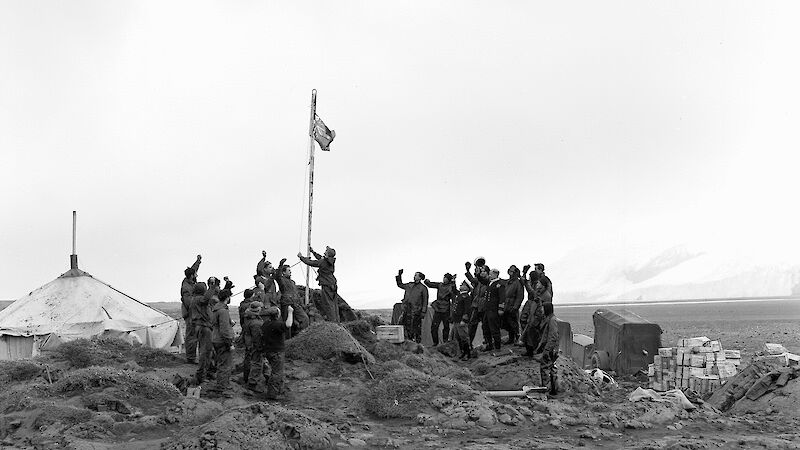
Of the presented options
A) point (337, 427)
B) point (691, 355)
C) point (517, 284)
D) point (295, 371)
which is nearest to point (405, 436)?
point (337, 427)

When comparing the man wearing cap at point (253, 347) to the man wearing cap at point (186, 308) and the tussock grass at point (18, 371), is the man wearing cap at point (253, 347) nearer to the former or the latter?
the man wearing cap at point (186, 308)

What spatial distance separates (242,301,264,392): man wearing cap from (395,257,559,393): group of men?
17.2 feet

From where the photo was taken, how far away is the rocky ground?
459 inches

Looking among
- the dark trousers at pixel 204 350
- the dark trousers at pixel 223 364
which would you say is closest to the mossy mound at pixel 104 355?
the dark trousers at pixel 204 350

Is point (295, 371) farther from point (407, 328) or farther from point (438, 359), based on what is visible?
point (407, 328)

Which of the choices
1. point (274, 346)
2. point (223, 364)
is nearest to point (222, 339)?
point (223, 364)

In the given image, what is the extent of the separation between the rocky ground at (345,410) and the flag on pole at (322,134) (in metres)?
5.91

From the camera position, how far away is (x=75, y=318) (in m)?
20.1

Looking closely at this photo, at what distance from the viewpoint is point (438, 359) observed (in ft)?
60.1

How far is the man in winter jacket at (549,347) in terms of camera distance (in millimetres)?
14633

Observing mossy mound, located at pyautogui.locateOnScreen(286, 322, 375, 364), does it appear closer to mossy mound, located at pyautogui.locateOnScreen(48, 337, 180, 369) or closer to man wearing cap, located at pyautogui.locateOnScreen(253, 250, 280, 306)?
man wearing cap, located at pyautogui.locateOnScreen(253, 250, 280, 306)

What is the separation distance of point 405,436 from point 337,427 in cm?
108

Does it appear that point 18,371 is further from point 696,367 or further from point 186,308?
point 696,367

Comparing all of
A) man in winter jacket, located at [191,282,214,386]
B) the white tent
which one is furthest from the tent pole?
man in winter jacket, located at [191,282,214,386]
